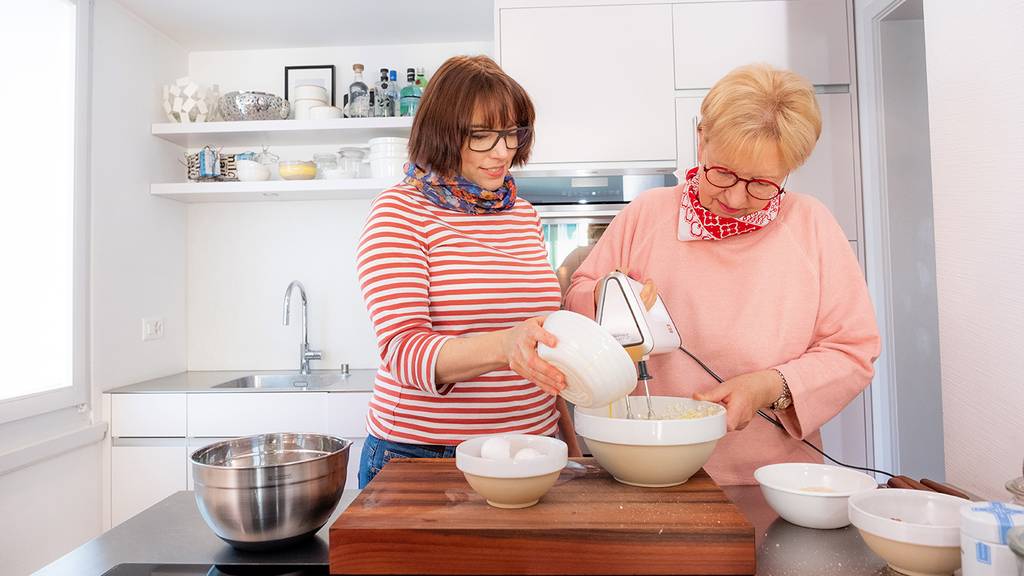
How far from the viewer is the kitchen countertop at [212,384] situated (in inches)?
94.0

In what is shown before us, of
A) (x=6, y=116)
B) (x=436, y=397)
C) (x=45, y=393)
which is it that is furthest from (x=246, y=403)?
(x=436, y=397)

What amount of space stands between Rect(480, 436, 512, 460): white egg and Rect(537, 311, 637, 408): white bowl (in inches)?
4.5

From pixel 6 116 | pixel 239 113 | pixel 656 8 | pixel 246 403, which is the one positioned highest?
pixel 656 8

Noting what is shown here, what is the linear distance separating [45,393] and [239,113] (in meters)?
1.27

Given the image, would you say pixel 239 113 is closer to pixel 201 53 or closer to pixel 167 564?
pixel 201 53

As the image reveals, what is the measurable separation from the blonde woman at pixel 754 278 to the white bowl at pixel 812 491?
12cm

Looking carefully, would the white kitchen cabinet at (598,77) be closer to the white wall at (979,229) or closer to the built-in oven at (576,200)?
the built-in oven at (576,200)

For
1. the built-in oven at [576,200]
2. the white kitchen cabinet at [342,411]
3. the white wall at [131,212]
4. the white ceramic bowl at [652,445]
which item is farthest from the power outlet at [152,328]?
the white ceramic bowl at [652,445]

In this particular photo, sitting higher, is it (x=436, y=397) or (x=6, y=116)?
(x=6, y=116)

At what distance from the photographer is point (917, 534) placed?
2.18 feet

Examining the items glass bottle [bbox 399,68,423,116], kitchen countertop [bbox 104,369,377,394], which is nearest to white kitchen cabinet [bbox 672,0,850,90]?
glass bottle [bbox 399,68,423,116]

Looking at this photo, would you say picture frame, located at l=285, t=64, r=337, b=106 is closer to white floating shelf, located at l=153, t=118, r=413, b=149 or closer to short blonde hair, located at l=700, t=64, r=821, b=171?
white floating shelf, located at l=153, t=118, r=413, b=149

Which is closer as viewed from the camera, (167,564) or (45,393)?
(167,564)

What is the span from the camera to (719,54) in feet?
7.79
